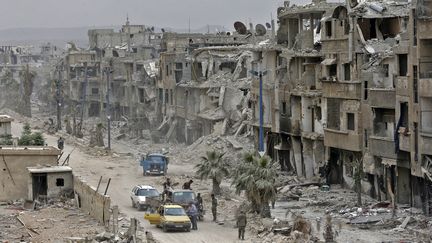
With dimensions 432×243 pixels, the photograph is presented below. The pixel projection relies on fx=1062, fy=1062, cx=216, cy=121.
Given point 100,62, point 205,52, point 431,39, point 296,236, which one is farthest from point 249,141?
point 100,62

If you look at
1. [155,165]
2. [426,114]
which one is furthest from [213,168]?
[155,165]

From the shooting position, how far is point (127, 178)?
2569 inches

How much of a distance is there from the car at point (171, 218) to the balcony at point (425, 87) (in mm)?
10788

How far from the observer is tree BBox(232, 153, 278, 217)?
4278cm

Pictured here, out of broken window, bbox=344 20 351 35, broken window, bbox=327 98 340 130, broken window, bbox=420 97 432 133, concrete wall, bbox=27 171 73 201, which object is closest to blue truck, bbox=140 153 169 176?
concrete wall, bbox=27 171 73 201

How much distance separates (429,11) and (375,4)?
9.41 metres

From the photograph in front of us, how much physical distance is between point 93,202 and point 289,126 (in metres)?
15.6

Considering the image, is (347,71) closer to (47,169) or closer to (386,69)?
(386,69)

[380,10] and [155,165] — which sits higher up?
[380,10]

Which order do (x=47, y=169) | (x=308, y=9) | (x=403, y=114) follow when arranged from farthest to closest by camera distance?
(x=308, y=9), (x=47, y=169), (x=403, y=114)

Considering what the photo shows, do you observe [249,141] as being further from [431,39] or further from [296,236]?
[296,236]

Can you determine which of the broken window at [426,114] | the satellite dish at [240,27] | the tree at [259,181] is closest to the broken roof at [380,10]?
the broken window at [426,114]

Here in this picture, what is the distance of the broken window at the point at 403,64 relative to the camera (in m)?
45.5

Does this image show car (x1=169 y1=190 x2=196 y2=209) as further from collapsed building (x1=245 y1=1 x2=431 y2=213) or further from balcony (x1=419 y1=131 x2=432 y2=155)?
balcony (x1=419 y1=131 x2=432 y2=155)
